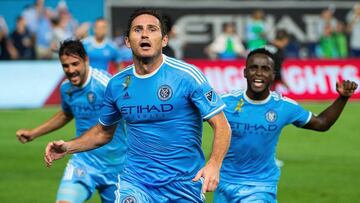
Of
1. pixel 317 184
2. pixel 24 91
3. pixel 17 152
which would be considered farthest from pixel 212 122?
pixel 24 91

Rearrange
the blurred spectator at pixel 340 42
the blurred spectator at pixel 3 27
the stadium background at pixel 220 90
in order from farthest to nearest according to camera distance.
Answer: the blurred spectator at pixel 340 42
the blurred spectator at pixel 3 27
the stadium background at pixel 220 90

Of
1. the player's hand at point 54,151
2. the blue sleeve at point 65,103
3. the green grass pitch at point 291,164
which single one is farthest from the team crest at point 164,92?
the green grass pitch at point 291,164

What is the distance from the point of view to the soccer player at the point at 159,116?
27.0ft

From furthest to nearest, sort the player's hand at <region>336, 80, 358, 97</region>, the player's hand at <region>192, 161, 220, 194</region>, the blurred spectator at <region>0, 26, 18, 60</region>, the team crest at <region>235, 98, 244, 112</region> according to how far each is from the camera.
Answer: the blurred spectator at <region>0, 26, 18, 60</region>
the team crest at <region>235, 98, 244, 112</region>
the player's hand at <region>336, 80, 358, 97</region>
the player's hand at <region>192, 161, 220, 194</region>

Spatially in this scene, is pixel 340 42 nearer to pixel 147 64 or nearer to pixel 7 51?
pixel 7 51

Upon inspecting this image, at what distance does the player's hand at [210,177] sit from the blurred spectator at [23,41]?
2256 centimetres

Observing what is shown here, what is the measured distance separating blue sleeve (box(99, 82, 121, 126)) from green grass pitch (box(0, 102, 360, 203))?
5.66 metres

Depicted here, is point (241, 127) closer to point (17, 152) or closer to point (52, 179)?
point (52, 179)

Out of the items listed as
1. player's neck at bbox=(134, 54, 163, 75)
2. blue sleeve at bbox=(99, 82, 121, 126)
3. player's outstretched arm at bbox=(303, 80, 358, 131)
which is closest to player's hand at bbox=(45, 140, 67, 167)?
blue sleeve at bbox=(99, 82, 121, 126)

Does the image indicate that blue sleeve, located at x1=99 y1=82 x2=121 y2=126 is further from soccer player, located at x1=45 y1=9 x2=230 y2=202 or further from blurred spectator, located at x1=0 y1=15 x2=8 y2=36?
blurred spectator, located at x1=0 y1=15 x2=8 y2=36

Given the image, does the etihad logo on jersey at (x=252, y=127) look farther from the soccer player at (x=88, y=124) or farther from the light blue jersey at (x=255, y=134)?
the soccer player at (x=88, y=124)

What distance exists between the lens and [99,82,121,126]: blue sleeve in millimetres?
8766

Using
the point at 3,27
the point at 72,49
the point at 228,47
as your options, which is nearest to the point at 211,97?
the point at 72,49

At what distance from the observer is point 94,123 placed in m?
11.2
